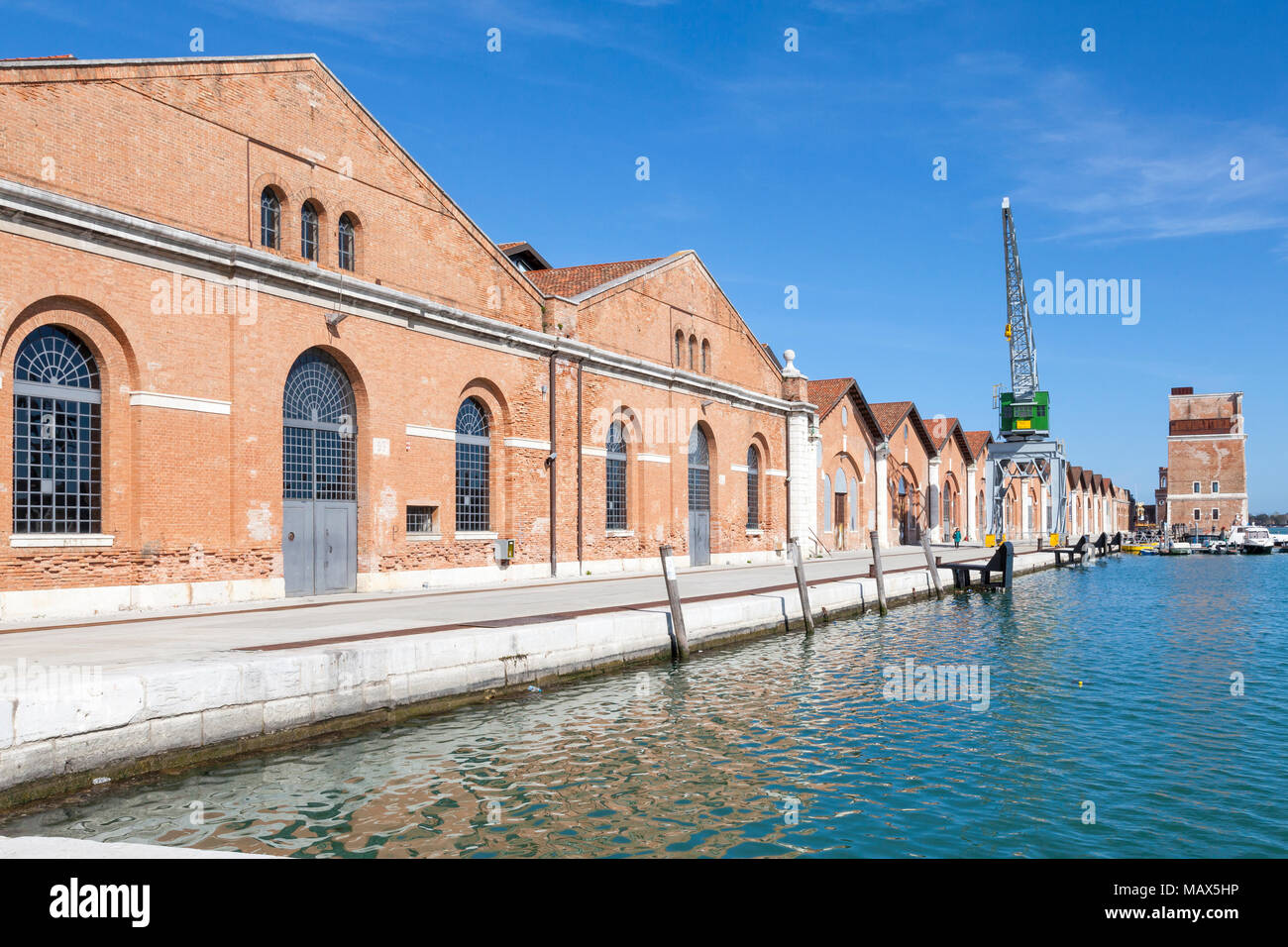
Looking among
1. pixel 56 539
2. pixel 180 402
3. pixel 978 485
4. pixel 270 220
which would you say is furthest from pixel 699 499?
pixel 978 485

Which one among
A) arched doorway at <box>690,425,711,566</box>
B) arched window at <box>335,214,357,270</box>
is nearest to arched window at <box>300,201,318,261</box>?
arched window at <box>335,214,357,270</box>

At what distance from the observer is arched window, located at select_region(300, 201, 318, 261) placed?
1897 centimetres

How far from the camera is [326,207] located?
19312mm

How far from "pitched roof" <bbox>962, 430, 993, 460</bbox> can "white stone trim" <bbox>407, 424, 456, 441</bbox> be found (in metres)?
53.2

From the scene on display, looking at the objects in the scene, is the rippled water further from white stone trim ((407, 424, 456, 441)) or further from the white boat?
the white boat

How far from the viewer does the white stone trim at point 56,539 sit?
14070mm

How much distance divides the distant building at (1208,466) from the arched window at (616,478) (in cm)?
9532

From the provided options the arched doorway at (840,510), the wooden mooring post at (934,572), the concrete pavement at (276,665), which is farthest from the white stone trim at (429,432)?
the arched doorway at (840,510)

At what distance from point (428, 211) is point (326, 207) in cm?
291

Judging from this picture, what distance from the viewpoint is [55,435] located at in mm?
14930

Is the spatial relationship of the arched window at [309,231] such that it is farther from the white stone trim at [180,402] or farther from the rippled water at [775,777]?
the rippled water at [775,777]

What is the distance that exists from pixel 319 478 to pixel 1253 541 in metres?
74.7
